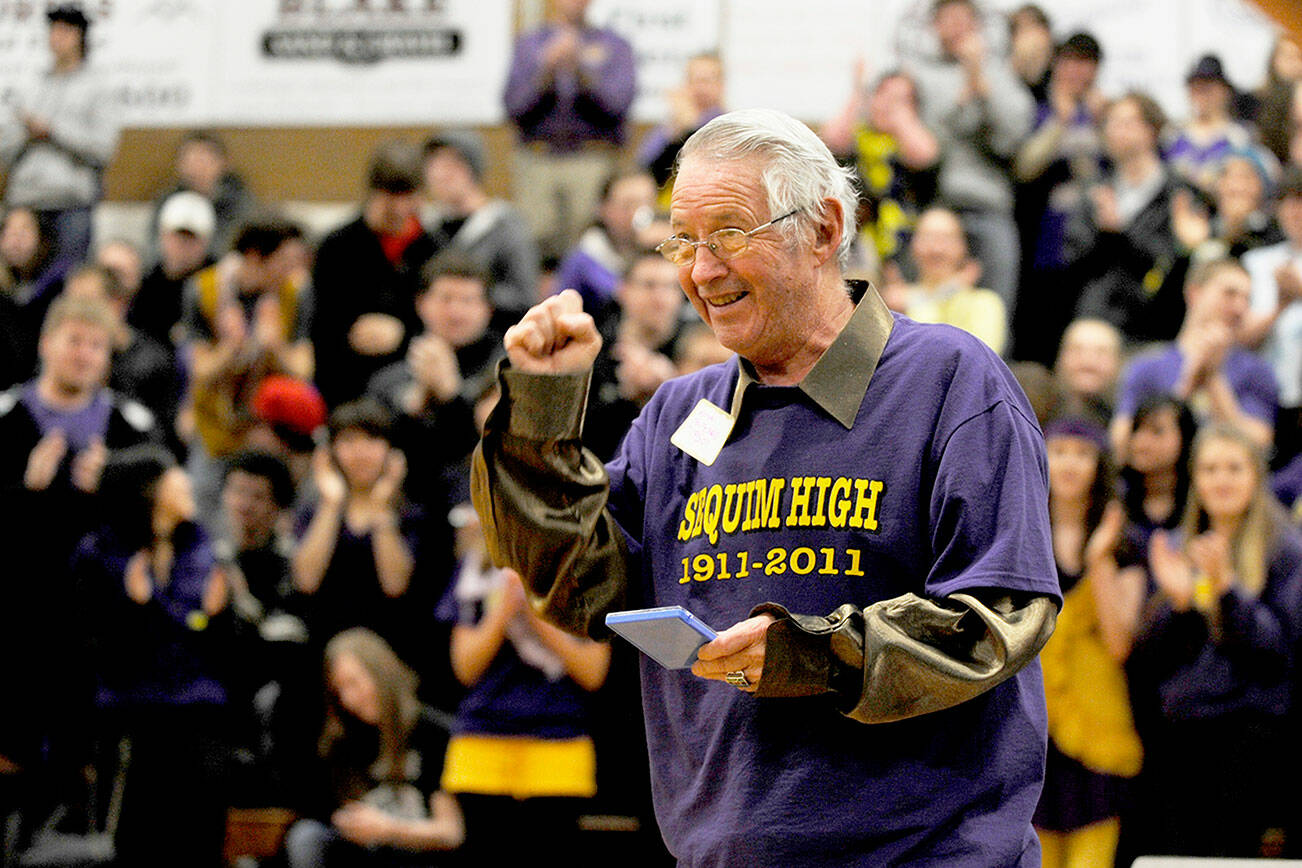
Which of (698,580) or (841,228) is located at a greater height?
(841,228)

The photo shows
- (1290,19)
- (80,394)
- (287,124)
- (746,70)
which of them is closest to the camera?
(1290,19)

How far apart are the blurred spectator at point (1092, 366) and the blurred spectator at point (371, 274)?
2856 mm

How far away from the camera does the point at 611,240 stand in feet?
22.4

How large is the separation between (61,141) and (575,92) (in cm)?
292

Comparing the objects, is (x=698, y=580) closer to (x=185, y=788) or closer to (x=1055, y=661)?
(x=1055, y=661)

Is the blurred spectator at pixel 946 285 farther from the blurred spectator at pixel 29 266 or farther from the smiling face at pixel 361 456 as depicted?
the blurred spectator at pixel 29 266

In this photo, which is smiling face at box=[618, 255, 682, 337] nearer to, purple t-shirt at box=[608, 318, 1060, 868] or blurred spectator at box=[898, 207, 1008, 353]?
blurred spectator at box=[898, 207, 1008, 353]

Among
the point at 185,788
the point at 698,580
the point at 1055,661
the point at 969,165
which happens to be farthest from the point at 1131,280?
the point at 698,580

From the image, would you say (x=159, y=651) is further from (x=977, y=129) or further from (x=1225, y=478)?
(x=977, y=129)

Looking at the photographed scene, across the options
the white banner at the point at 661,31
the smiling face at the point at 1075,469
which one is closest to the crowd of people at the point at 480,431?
the smiling face at the point at 1075,469

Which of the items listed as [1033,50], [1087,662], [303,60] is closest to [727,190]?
[1087,662]

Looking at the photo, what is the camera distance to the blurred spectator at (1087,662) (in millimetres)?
4953

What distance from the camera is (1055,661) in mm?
5164

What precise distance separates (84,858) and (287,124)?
5.24 metres
